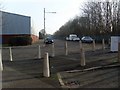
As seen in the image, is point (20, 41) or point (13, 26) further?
point (13, 26)

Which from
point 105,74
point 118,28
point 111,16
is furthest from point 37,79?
point 111,16

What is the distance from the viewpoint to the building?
65.4m

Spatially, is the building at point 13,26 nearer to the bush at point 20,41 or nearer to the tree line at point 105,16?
the bush at point 20,41

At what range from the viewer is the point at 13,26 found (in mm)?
69250

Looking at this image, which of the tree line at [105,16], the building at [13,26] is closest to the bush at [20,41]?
the building at [13,26]

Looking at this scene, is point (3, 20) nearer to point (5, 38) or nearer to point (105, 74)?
point (5, 38)

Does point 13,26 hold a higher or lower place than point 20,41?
higher

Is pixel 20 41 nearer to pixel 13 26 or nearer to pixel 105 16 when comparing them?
pixel 13 26

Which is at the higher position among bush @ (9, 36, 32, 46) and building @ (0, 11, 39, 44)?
building @ (0, 11, 39, 44)

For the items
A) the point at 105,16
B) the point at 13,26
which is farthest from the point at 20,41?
the point at 105,16

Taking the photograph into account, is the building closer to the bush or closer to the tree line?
the bush

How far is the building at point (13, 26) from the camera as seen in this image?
214 feet

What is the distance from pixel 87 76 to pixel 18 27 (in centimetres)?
5740

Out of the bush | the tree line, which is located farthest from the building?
the tree line
